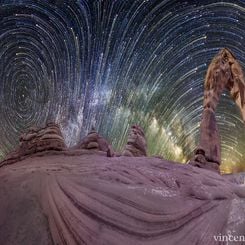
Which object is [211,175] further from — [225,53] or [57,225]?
[225,53]

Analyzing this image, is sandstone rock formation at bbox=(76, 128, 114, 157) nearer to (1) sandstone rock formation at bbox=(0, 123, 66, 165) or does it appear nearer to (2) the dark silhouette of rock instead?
(2) the dark silhouette of rock

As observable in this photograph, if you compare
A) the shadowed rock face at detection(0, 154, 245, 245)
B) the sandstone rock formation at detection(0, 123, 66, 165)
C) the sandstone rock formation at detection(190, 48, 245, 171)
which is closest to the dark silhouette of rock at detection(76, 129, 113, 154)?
the sandstone rock formation at detection(0, 123, 66, 165)

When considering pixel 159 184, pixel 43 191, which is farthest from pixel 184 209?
pixel 43 191

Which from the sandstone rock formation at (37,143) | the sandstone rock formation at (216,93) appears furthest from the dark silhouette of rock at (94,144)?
the sandstone rock formation at (216,93)

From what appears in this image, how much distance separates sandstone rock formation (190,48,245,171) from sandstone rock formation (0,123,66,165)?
2.36 metres

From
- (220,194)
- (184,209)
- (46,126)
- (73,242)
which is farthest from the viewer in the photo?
(46,126)

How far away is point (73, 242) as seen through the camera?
328cm

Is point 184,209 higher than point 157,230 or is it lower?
higher

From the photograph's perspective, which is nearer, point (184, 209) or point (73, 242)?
point (73, 242)

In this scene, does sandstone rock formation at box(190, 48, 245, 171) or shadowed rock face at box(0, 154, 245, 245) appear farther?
sandstone rock formation at box(190, 48, 245, 171)

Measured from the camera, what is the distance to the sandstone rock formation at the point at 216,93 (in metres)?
6.18

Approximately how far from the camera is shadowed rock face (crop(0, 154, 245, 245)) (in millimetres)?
3424

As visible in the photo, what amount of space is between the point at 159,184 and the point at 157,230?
0.62 meters

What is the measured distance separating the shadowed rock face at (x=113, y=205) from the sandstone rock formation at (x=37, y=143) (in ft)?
1.75
